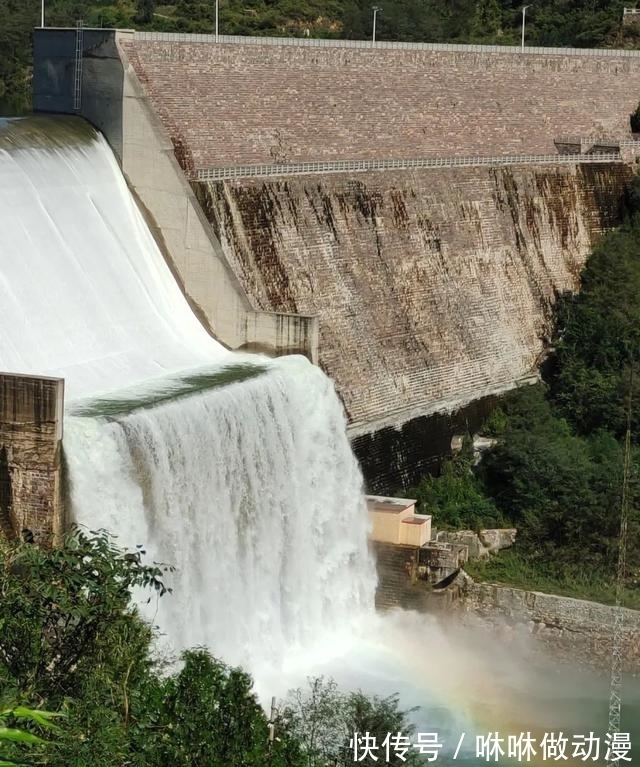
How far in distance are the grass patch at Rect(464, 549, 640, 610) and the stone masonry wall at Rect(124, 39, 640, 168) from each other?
800 centimetres

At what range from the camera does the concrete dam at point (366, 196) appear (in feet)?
87.4

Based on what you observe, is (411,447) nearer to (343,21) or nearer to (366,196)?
(366,196)

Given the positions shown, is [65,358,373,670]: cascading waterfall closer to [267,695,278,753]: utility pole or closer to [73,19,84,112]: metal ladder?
[267,695,278,753]: utility pole

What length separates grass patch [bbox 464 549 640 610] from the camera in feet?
84.2

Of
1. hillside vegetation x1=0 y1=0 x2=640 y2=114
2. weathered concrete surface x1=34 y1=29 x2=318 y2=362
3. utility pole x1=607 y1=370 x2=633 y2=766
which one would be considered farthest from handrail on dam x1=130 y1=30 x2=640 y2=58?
hillside vegetation x1=0 y1=0 x2=640 y2=114

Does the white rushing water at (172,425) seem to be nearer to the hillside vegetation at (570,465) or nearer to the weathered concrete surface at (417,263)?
the weathered concrete surface at (417,263)

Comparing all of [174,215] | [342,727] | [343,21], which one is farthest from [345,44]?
[343,21]

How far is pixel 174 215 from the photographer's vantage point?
86.5 feet

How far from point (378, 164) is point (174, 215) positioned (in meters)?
5.53

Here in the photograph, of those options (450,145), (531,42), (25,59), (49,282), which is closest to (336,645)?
(49,282)

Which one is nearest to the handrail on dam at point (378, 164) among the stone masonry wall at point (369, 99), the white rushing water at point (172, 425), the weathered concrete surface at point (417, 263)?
the weathered concrete surface at point (417, 263)

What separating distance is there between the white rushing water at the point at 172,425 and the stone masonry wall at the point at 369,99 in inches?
80.6

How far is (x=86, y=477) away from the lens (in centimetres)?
1992

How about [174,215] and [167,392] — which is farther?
[174,215]
